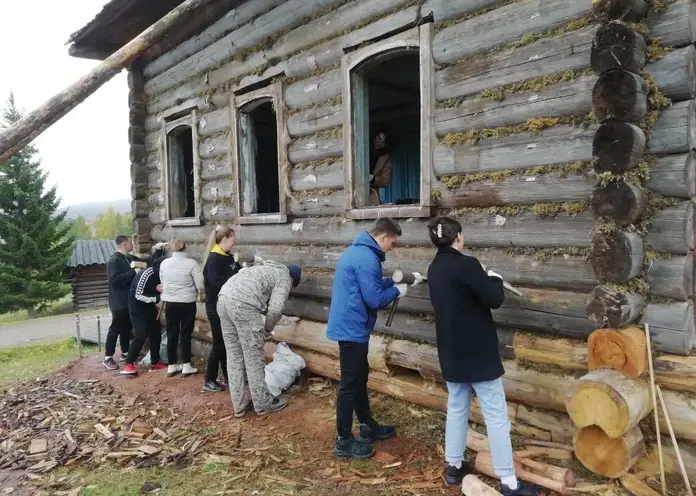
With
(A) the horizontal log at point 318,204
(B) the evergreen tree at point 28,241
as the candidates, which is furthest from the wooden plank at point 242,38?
(B) the evergreen tree at point 28,241

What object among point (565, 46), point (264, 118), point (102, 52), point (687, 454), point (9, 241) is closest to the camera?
point (687, 454)

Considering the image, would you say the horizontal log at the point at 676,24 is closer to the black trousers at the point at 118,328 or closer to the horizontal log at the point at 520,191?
the horizontal log at the point at 520,191

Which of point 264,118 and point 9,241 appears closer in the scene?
point 264,118

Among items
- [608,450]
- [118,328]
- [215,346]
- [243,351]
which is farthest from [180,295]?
[608,450]

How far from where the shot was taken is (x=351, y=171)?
5.69 m

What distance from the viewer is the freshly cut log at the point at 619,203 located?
3.38m

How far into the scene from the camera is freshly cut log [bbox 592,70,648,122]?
3.34 metres

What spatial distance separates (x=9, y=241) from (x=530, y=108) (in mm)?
29612

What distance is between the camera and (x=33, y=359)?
38.0 ft

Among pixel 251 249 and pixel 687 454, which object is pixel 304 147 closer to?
pixel 251 249

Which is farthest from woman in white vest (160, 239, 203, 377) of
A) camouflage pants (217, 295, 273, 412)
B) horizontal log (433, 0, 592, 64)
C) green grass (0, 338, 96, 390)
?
horizontal log (433, 0, 592, 64)

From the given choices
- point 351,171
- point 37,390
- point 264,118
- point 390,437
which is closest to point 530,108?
point 351,171

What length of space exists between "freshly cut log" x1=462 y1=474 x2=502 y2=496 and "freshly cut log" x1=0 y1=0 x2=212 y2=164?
484 centimetres

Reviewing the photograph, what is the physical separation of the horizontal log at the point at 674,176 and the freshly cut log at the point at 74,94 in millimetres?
5430
